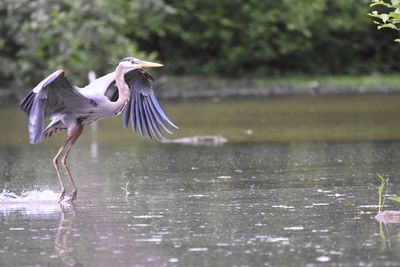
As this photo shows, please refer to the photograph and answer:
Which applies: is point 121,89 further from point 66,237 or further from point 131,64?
point 66,237

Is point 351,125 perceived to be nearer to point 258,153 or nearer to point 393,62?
point 258,153

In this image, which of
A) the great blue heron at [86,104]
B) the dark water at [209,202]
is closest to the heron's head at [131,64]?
the great blue heron at [86,104]

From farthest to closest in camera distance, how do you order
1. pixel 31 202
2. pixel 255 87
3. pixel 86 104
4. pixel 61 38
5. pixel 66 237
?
1. pixel 255 87
2. pixel 61 38
3. pixel 86 104
4. pixel 31 202
5. pixel 66 237

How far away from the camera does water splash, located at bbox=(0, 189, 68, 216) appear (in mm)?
9039

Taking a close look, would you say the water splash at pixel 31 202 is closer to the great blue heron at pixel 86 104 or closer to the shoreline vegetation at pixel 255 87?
the great blue heron at pixel 86 104

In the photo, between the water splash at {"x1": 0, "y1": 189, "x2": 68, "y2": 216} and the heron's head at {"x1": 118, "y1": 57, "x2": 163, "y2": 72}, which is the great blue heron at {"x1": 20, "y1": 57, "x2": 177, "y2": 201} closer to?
the heron's head at {"x1": 118, "y1": 57, "x2": 163, "y2": 72}

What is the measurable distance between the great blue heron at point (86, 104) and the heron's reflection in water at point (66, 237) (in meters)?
0.69

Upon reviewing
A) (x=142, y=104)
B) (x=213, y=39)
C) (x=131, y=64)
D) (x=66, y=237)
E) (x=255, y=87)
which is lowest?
(x=66, y=237)

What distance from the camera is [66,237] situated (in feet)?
25.0

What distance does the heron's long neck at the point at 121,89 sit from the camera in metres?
10.2

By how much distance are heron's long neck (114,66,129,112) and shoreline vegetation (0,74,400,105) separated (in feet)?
43.0

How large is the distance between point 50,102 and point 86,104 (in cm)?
37

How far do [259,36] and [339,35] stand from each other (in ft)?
11.5

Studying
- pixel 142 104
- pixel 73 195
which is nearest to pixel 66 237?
pixel 73 195
